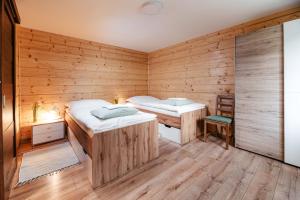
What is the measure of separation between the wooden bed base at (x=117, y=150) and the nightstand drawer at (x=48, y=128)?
0.96m

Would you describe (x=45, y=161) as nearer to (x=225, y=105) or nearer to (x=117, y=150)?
(x=117, y=150)

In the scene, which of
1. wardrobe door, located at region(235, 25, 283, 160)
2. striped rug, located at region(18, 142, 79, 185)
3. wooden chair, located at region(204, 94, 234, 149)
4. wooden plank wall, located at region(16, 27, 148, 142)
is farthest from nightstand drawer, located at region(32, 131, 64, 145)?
wardrobe door, located at region(235, 25, 283, 160)

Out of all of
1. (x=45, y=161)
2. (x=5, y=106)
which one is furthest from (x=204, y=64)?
(x=45, y=161)

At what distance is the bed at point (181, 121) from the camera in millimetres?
2623

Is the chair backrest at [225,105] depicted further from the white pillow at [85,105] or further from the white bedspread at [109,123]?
the white pillow at [85,105]

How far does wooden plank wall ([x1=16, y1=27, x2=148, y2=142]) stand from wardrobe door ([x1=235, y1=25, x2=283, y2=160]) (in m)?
2.91

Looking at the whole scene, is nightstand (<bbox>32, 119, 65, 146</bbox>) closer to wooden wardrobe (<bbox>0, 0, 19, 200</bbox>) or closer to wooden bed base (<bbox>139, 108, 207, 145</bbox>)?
wooden wardrobe (<bbox>0, 0, 19, 200</bbox>)

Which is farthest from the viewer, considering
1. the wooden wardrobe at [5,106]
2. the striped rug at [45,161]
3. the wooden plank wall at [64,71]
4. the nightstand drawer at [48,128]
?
the wooden plank wall at [64,71]

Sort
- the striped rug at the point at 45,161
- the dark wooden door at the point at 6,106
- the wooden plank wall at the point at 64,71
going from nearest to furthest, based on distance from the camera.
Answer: the dark wooden door at the point at 6,106, the striped rug at the point at 45,161, the wooden plank wall at the point at 64,71

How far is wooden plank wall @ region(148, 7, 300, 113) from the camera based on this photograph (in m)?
2.64

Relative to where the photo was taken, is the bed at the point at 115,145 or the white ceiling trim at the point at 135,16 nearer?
the bed at the point at 115,145

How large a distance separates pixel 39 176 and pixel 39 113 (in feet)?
5.23

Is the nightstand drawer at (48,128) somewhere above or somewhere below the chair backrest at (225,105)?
below

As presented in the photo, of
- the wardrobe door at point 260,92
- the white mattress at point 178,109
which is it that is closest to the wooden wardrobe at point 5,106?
the white mattress at point 178,109
